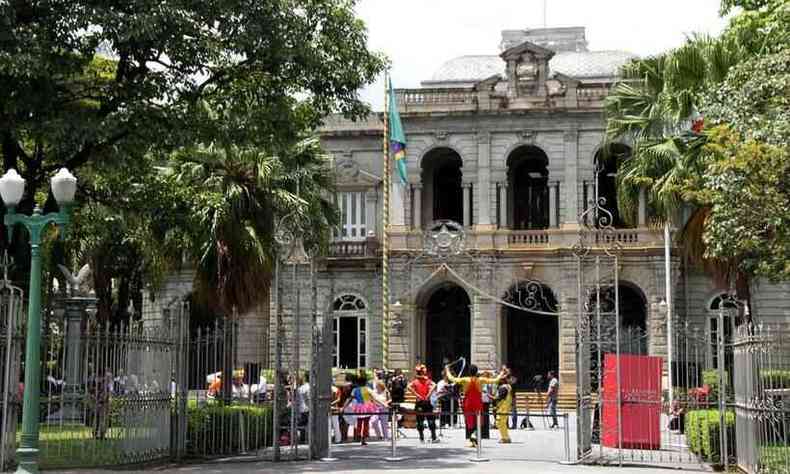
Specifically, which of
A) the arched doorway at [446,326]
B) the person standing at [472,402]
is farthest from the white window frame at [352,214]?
the person standing at [472,402]

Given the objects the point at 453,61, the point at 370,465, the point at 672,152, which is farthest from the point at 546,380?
the point at 370,465

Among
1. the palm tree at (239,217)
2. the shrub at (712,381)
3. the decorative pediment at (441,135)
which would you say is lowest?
the shrub at (712,381)

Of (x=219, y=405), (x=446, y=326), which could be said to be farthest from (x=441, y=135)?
(x=219, y=405)

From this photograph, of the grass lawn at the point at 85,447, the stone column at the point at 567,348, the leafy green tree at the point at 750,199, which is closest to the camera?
the leafy green tree at the point at 750,199

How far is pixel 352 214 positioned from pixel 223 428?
76.8 ft

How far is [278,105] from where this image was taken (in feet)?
68.4

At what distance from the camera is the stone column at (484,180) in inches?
1650

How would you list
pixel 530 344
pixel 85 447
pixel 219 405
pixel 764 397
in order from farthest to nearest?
pixel 530 344 < pixel 219 405 < pixel 85 447 < pixel 764 397

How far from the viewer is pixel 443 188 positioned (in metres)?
45.5

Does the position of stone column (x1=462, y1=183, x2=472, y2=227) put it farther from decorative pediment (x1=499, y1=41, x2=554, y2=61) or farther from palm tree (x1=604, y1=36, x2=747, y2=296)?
palm tree (x1=604, y1=36, x2=747, y2=296)

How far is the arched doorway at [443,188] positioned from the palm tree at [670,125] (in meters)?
16.8

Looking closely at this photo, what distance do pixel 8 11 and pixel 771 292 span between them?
94.2 feet

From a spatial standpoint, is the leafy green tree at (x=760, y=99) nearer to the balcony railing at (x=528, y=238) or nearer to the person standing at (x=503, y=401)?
the person standing at (x=503, y=401)

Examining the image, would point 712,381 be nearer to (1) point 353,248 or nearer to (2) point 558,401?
(2) point 558,401
